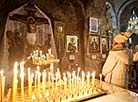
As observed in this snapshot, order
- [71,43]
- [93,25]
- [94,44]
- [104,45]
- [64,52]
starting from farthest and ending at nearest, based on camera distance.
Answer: [104,45], [94,44], [93,25], [71,43], [64,52]

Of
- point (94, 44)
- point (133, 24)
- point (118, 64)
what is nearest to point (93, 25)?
point (94, 44)

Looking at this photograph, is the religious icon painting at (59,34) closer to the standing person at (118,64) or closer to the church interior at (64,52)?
the church interior at (64,52)

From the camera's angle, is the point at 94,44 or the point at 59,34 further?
the point at 94,44

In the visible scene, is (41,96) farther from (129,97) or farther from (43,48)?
(43,48)

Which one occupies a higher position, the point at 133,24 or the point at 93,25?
the point at 133,24

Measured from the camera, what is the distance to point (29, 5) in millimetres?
5523

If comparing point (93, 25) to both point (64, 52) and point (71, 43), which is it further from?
point (64, 52)

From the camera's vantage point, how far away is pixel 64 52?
6441 mm

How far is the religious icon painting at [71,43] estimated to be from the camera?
656cm

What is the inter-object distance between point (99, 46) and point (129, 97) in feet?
16.1

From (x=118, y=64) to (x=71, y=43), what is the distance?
263 cm

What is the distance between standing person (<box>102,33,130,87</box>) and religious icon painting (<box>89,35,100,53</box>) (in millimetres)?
2709

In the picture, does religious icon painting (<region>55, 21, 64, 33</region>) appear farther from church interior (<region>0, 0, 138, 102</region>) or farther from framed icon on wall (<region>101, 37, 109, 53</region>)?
framed icon on wall (<region>101, 37, 109, 53</region>)

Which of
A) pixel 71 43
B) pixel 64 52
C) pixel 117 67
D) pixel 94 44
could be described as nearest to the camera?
pixel 117 67
